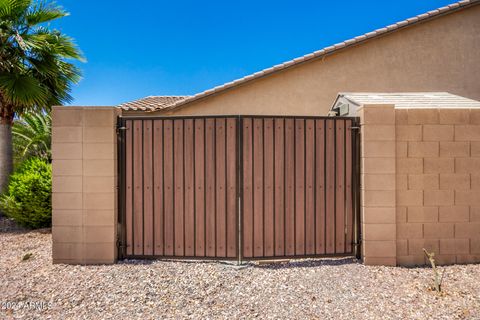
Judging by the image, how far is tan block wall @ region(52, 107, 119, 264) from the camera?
455cm

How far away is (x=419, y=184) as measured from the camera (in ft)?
15.1

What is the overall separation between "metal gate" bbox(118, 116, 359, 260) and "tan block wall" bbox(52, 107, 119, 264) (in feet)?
0.66

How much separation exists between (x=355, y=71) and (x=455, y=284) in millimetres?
7171

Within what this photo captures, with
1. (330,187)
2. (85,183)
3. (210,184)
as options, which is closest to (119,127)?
(85,183)

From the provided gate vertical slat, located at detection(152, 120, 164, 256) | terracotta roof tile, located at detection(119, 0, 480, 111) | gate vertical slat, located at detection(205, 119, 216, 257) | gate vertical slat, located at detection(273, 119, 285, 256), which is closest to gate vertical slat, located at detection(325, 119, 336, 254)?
gate vertical slat, located at detection(273, 119, 285, 256)

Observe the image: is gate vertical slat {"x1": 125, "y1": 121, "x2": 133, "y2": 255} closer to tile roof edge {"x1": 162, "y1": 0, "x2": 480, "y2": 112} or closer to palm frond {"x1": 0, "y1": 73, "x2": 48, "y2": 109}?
palm frond {"x1": 0, "y1": 73, "x2": 48, "y2": 109}

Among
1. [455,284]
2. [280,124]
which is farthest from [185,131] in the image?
[455,284]

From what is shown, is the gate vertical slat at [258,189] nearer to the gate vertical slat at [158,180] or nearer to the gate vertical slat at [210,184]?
the gate vertical slat at [210,184]

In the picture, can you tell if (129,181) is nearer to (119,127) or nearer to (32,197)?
(119,127)

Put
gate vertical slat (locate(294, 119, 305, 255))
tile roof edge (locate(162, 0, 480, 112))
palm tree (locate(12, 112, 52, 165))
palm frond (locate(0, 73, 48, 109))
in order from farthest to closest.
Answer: tile roof edge (locate(162, 0, 480, 112)) → palm tree (locate(12, 112, 52, 165)) → palm frond (locate(0, 73, 48, 109)) → gate vertical slat (locate(294, 119, 305, 255))

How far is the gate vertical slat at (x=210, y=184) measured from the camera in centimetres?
459

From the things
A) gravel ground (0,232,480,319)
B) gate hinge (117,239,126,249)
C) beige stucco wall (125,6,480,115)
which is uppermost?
beige stucco wall (125,6,480,115)

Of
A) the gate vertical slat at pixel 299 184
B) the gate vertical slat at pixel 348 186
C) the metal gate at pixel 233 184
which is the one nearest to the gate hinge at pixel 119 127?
the metal gate at pixel 233 184

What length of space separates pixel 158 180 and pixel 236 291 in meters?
1.84
